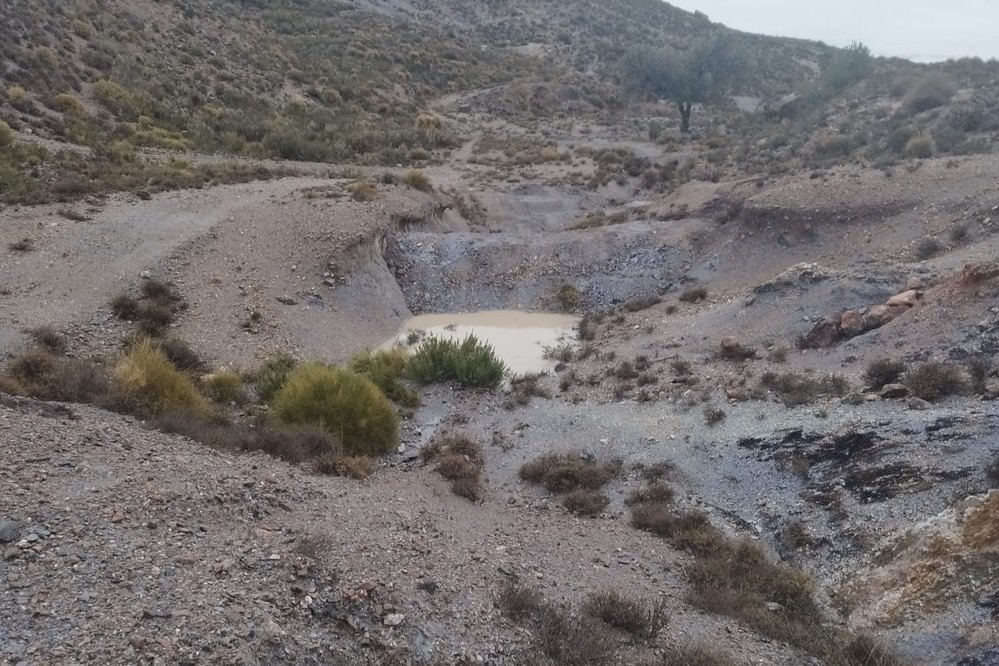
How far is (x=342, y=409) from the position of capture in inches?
418

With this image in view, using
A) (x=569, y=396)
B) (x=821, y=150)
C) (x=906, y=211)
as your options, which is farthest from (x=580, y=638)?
(x=821, y=150)

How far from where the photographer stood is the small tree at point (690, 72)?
44.0 metres

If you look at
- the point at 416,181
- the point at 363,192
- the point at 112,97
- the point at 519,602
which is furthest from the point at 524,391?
the point at 112,97

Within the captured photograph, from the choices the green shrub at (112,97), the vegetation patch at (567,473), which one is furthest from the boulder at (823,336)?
the green shrub at (112,97)

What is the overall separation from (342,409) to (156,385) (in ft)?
8.47

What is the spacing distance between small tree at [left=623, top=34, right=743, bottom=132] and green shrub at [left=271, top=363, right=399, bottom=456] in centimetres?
3725

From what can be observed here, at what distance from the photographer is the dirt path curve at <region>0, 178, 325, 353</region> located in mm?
13102

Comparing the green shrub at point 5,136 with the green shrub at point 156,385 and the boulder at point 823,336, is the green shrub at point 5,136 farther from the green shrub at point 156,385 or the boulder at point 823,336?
the boulder at point 823,336

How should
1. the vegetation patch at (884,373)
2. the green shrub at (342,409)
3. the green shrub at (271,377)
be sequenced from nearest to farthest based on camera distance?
1. the green shrub at (342,409)
2. the vegetation patch at (884,373)
3. the green shrub at (271,377)

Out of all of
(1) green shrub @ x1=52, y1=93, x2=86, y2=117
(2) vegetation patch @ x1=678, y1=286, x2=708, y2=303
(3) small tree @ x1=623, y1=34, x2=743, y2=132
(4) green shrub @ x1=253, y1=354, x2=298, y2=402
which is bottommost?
(4) green shrub @ x1=253, y1=354, x2=298, y2=402

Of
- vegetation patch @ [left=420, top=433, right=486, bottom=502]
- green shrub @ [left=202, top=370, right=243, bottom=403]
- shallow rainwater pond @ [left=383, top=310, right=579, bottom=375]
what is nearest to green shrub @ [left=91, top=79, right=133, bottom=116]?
shallow rainwater pond @ [left=383, top=310, right=579, bottom=375]

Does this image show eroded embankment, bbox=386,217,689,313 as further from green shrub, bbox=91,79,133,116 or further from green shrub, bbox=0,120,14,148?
green shrub, bbox=91,79,133,116

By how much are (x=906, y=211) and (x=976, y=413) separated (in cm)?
1120

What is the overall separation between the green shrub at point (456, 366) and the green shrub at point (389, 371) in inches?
11.5
